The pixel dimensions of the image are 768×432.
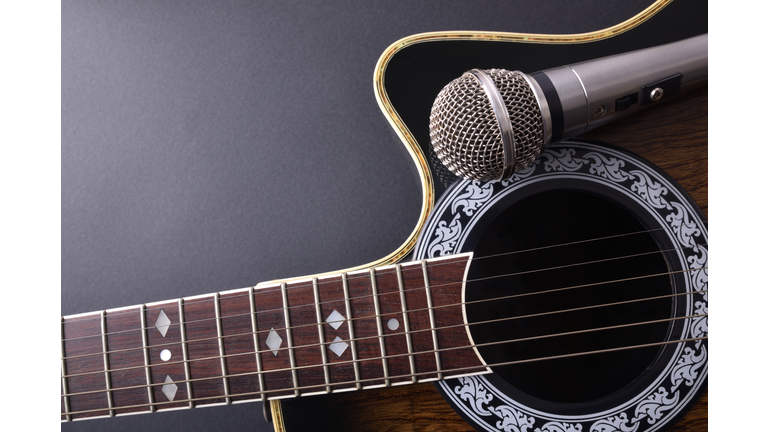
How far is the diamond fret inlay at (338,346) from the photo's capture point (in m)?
0.64

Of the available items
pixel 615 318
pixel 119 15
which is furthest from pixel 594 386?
pixel 119 15

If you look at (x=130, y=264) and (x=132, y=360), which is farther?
(x=130, y=264)

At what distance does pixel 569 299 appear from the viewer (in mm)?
810

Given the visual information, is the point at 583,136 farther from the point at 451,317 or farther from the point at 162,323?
the point at 162,323

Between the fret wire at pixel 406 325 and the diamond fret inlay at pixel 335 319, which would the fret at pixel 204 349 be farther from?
the fret wire at pixel 406 325

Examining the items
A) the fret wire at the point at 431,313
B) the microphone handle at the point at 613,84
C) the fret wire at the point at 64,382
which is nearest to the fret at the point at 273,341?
the fret wire at the point at 431,313

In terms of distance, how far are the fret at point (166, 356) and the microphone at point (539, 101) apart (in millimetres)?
480

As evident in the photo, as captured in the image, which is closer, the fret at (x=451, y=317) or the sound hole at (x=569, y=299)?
the fret at (x=451, y=317)

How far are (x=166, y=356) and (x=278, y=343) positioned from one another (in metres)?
0.18

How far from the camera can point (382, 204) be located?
93 centimetres

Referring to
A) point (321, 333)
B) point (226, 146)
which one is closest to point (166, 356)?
point (321, 333)

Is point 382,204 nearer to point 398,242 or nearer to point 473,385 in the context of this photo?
point 398,242

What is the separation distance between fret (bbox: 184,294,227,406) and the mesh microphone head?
1.40 ft

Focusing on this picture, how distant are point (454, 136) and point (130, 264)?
80 cm
